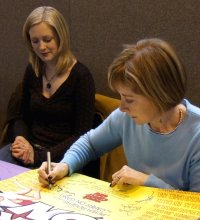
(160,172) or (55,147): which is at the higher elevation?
(160,172)

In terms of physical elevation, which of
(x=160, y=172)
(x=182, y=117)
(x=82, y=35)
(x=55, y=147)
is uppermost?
(x=82, y=35)

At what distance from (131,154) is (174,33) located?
0.87m

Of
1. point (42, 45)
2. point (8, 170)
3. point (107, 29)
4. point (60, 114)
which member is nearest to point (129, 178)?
point (8, 170)

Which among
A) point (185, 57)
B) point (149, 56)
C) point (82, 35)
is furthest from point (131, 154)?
point (82, 35)

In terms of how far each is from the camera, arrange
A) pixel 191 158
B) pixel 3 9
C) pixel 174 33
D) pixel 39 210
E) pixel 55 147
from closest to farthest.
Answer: pixel 39 210 < pixel 191 158 < pixel 55 147 < pixel 174 33 < pixel 3 9

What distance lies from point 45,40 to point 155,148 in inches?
36.8

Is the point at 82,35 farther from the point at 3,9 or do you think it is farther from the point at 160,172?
the point at 160,172

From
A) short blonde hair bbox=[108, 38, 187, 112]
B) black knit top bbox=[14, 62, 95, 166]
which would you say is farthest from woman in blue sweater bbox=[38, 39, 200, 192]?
black knit top bbox=[14, 62, 95, 166]

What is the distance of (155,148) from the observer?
4.06 feet

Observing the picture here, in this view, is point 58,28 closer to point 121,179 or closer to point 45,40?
point 45,40

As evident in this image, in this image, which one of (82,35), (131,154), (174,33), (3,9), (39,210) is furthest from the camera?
(3,9)

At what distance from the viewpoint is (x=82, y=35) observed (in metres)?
2.30

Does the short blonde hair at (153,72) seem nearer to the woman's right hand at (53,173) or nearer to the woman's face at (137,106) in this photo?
the woman's face at (137,106)

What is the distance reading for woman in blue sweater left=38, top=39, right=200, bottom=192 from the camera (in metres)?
1.10
